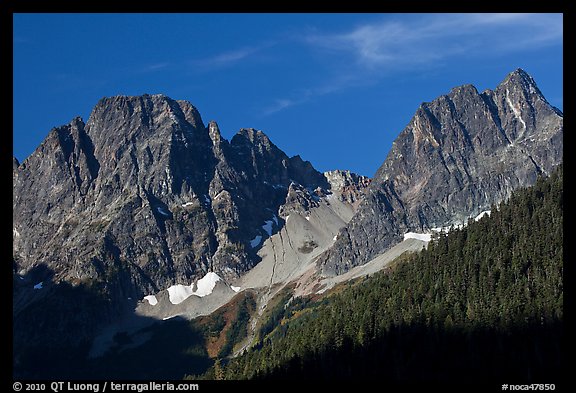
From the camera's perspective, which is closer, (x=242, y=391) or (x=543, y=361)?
(x=242, y=391)
